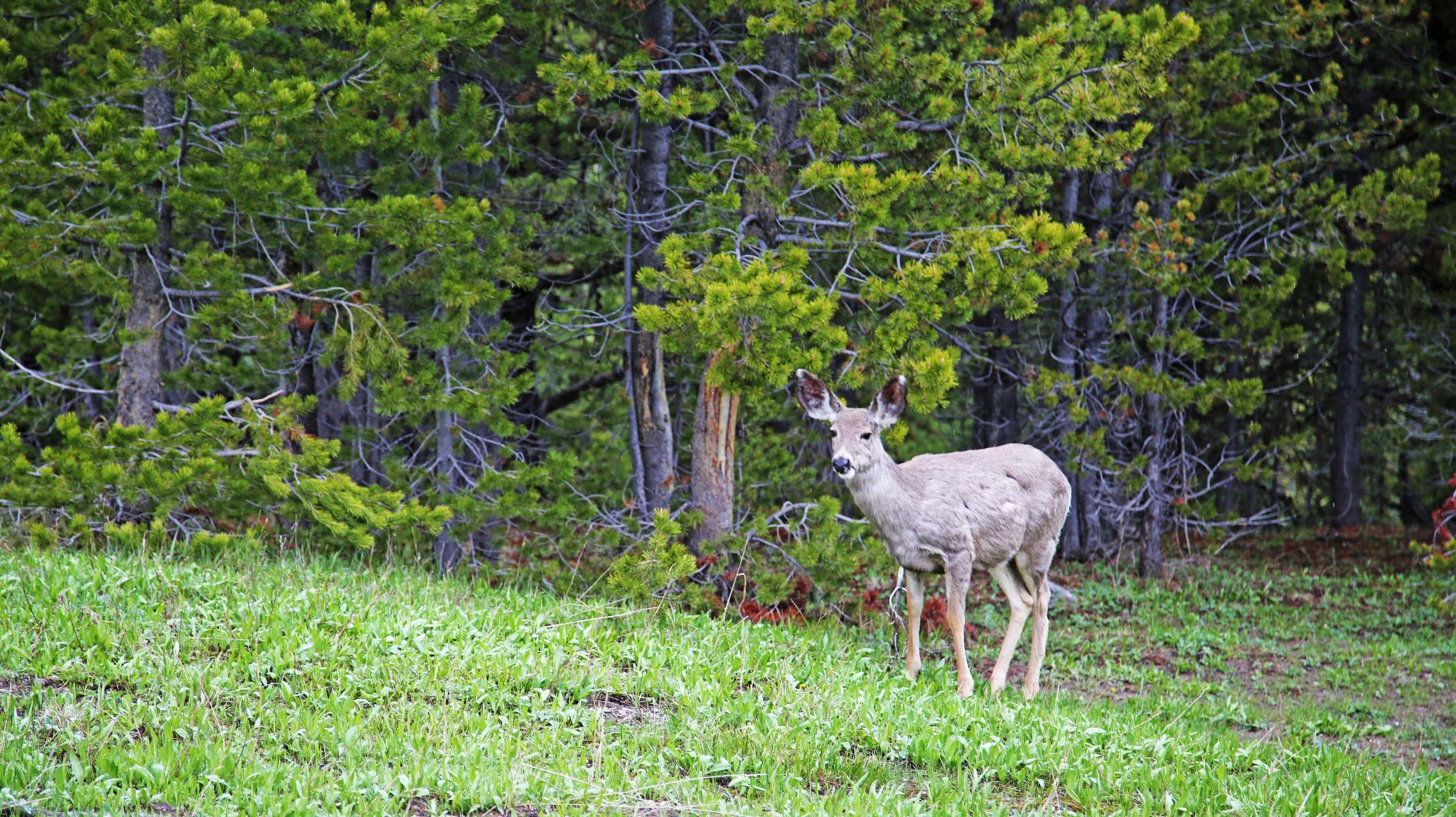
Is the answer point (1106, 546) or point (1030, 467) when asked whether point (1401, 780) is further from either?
point (1106, 546)

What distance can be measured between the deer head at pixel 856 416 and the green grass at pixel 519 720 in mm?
1326

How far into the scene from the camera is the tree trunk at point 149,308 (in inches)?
390

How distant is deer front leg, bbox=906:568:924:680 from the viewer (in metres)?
8.03

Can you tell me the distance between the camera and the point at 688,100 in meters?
9.61

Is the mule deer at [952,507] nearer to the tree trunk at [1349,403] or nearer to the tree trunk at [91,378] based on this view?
the tree trunk at [91,378]

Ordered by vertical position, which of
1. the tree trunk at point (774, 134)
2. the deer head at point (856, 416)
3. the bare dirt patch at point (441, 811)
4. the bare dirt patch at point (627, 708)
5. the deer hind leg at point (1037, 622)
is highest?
the tree trunk at point (774, 134)

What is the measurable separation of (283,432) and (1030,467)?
5946mm

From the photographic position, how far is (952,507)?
820 centimetres

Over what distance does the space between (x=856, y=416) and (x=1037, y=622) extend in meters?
2.24

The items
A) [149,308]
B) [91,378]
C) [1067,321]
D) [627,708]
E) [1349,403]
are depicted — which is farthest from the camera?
[1349,403]

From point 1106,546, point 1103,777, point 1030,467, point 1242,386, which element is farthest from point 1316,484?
point 1103,777

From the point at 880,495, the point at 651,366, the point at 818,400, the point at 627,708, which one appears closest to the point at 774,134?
the point at 651,366

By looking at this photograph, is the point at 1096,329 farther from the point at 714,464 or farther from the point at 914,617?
the point at 914,617

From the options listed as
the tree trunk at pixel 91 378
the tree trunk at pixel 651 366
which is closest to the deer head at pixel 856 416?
the tree trunk at pixel 651 366
